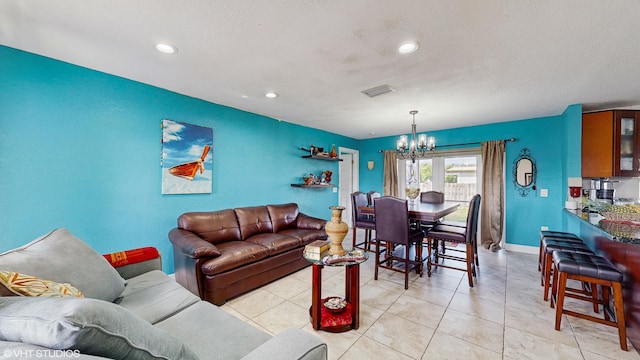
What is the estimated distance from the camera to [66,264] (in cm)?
132

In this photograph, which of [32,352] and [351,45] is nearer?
[32,352]

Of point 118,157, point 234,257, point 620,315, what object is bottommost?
point 620,315

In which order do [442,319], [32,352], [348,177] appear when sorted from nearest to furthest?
[32,352]
[442,319]
[348,177]

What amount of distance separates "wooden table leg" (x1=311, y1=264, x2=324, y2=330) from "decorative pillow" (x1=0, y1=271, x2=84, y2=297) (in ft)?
4.64

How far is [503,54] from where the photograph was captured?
2.08m

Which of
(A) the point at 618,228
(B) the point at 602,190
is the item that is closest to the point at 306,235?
(A) the point at 618,228

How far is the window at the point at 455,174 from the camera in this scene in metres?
4.82

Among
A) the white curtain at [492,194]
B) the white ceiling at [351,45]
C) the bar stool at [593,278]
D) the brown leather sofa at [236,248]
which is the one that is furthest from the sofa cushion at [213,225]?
the white curtain at [492,194]

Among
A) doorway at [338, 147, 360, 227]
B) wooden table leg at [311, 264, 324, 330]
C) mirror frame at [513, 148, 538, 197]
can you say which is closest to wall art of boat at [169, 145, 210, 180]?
wooden table leg at [311, 264, 324, 330]

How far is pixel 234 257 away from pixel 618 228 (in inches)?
134

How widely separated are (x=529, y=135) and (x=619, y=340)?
3.41 m

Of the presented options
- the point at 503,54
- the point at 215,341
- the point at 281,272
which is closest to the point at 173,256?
the point at 281,272

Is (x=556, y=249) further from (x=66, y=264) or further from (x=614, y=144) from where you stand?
(x=66, y=264)

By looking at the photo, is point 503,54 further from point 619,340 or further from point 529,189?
point 529,189
